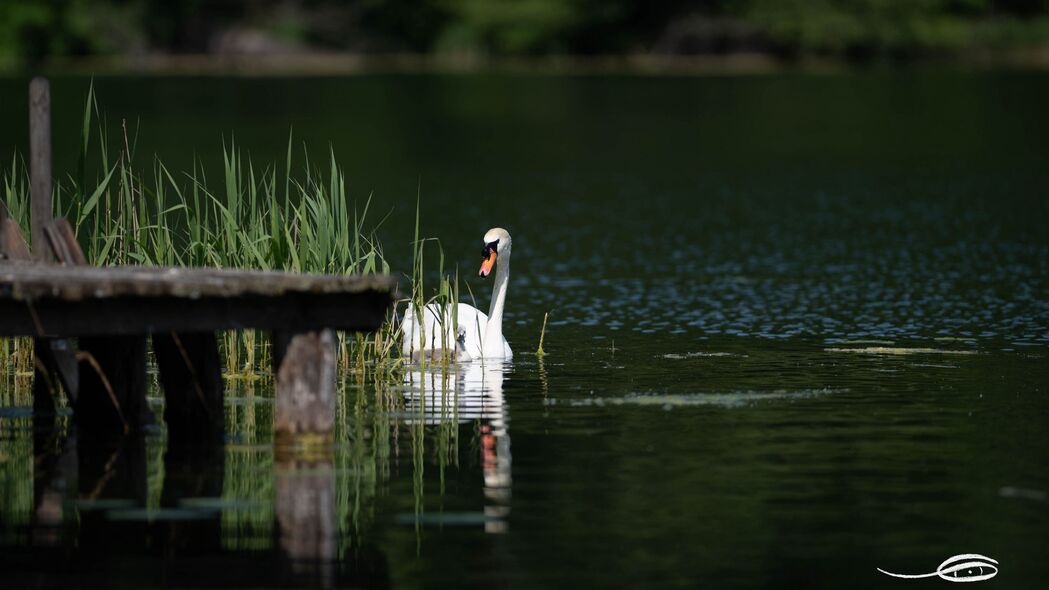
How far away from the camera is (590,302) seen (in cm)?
2062

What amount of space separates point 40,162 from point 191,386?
1581 millimetres

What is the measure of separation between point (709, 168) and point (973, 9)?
6264 centimetres

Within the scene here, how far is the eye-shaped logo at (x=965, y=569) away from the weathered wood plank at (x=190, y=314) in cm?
350

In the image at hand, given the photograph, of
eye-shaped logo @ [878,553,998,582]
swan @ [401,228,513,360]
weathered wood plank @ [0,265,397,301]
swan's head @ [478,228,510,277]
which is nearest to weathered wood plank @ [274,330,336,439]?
weathered wood plank @ [0,265,397,301]

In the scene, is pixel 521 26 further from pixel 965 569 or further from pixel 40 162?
pixel 965 569

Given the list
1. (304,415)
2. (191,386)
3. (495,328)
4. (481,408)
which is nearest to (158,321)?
(304,415)

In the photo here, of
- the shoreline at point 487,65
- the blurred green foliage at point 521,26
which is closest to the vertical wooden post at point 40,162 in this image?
the shoreline at point 487,65

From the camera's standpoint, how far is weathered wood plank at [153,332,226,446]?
40.2 ft

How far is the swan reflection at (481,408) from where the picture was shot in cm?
1067

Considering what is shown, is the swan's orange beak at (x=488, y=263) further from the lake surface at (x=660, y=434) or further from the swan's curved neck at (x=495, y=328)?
the lake surface at (x=660, y=434)

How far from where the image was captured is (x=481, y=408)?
13.5 metres

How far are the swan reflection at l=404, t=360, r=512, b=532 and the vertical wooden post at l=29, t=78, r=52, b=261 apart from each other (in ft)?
8.45

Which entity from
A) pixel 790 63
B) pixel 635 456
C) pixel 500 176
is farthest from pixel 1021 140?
pixel 790 63

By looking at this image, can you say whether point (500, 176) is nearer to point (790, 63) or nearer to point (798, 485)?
point (798, 485)
